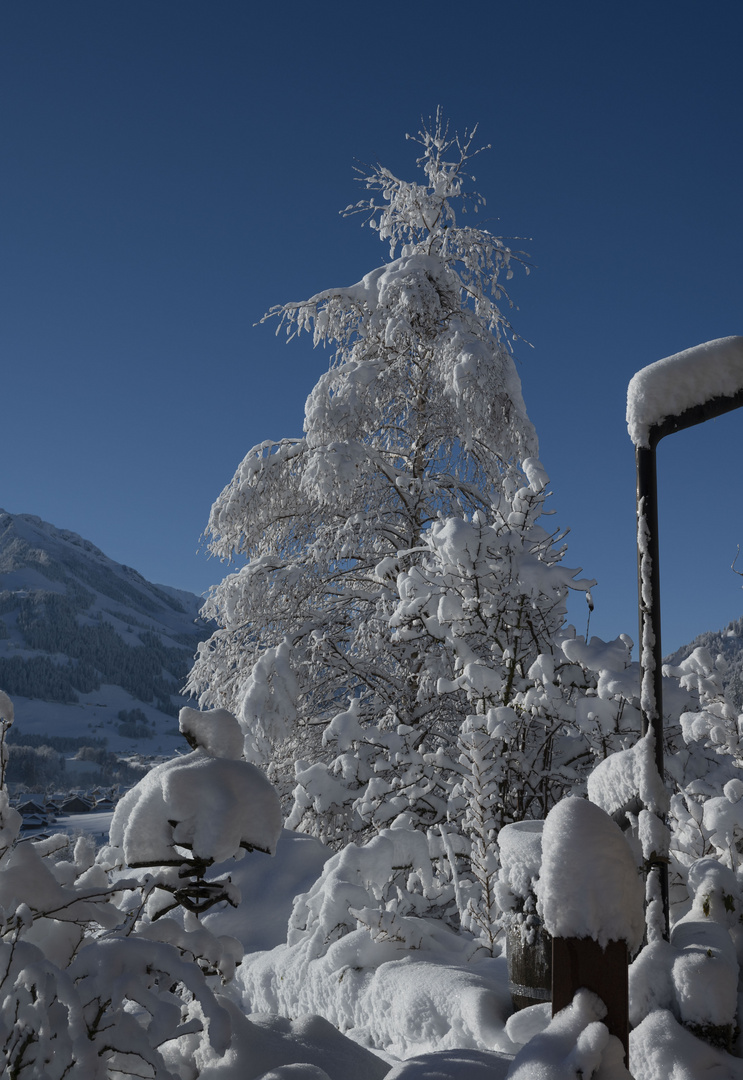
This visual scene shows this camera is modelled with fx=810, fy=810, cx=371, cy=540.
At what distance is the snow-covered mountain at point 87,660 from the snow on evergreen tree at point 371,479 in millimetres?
75557

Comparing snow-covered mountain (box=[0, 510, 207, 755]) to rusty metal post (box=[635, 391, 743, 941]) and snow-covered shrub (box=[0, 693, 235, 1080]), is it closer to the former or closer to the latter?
rusty metal post (box=[635, 391, 743, 941])

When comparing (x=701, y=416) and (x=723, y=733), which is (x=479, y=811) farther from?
(x=701, y=416)

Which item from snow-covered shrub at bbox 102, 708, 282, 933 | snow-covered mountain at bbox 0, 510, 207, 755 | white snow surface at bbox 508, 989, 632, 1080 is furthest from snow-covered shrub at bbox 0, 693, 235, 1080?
snow-covered mountain at bbox 0, 510, 207, 755

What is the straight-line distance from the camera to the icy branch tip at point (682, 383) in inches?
83.2

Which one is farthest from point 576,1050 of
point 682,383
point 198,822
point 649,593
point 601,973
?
point 682,383

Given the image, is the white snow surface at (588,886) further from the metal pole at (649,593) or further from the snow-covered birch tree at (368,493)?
the snow-covered birch tree at (368,493)

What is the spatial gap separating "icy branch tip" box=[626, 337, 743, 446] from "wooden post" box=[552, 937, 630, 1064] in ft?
4.33

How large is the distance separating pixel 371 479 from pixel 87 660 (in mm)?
133174

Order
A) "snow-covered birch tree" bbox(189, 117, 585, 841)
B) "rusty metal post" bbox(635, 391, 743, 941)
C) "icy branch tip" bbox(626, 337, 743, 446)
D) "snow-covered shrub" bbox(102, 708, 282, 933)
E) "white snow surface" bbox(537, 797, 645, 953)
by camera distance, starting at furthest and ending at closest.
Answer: "snow-covered birch tree" bbox(189, 117, 585, 841)
"rusty metal post" bbox(635, 391, 743, 941)
"icy branch tip" bbox(626, 337, 743, 446)
"snow-covered shrub" bbox(102, 708, 282, 933)
"white snow surface" bbox(537, 797, 645, 953)

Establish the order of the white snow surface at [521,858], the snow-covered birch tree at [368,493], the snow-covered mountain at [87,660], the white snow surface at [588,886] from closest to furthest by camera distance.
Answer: the white snow surface at [588,886] < the white snow surface at [521,858] < the snow-covered birch tree at [368,493] < the snow-covered mountain at [87,660]

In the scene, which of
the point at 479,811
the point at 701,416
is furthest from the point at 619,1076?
the point at 479,811

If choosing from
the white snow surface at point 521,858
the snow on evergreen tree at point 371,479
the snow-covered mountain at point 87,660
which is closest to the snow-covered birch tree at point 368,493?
the snow on evergreen tree at point 371,479

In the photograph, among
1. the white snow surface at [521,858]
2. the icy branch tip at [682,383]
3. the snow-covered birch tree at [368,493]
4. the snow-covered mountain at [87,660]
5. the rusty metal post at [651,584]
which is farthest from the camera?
the snow-covered mountain at [87,660]

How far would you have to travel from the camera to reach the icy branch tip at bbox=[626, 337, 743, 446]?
6.93 feet
